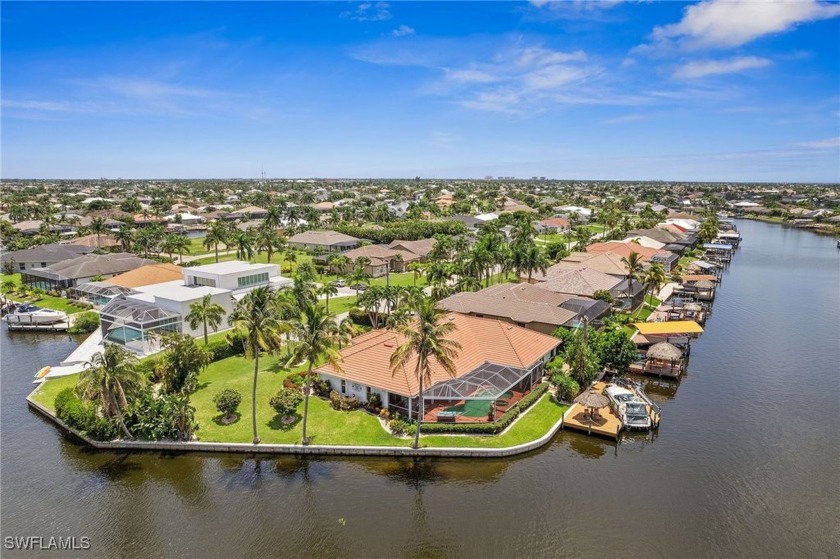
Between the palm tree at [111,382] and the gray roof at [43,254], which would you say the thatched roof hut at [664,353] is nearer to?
the palm tree at [111,382]

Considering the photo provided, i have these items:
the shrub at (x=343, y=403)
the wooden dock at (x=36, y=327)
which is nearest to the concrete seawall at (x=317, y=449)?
the shrub at (x=343, y=403)

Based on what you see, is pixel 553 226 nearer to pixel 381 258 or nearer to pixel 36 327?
pixel 381 258

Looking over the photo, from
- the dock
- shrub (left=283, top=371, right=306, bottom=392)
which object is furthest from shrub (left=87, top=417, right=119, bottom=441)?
the dock

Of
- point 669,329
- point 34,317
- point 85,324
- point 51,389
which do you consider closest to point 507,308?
point 669,329

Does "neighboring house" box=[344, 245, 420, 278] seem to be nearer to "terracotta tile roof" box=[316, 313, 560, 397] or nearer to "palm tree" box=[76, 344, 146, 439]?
"terracotta tile roof" box=[316, 313, 560, 397]

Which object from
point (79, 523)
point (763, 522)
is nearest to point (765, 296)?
point (763, 522)

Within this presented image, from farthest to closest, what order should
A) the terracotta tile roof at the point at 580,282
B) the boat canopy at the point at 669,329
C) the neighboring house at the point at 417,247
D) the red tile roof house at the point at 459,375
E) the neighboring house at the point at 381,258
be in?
the neighboring house at the point at 417,247 → the neighboring house at the point at 381,258 → the terracotta tile roof at the point at 580,282 → the boat canopy at the point at 669,329 → the red tile roof house at the point at 459,375
